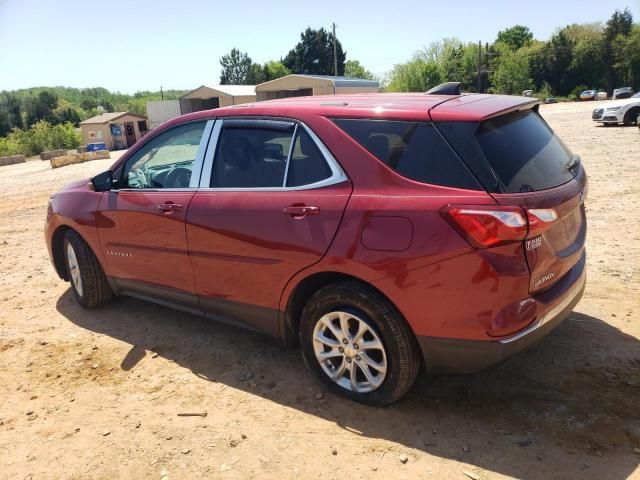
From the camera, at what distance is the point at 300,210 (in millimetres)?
3062

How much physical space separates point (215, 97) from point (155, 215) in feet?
150

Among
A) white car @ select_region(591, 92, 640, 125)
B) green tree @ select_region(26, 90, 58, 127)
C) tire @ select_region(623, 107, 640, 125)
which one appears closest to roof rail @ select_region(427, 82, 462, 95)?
white car @ select_region(591, 92, 640, 125)

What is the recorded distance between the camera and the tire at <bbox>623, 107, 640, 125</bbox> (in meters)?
19.1

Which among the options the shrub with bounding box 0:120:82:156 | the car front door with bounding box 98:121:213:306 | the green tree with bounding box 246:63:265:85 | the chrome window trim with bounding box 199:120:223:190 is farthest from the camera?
the green tree with bounding box 246:63:265:85

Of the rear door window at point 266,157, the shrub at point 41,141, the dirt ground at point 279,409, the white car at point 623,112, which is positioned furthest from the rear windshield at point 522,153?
the shrub at point 41,141

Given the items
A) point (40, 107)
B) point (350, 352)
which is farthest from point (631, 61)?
point (40, 107)

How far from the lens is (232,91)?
47.2 meters

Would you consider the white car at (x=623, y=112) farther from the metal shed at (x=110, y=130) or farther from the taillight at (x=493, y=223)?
the metal shed at (x=110, y=130)

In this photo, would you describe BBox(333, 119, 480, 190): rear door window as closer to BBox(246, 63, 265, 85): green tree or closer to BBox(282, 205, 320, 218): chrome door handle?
BBox(282, 205, 320, 218): chrome door handle

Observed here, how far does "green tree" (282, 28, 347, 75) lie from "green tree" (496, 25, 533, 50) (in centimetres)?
4159

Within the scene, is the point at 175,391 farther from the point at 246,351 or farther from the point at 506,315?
the point at 506,315

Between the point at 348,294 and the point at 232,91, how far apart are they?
47.2 metres

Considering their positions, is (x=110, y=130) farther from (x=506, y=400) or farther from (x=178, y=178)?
(x=506, y=400)

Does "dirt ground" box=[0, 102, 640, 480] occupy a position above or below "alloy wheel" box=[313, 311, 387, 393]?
below
